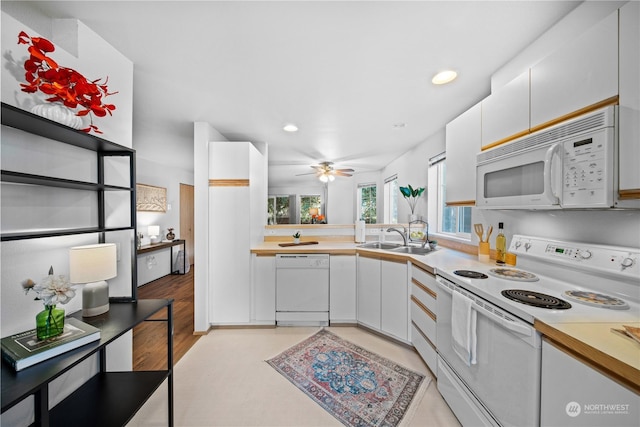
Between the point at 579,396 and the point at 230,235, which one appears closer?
the point at 579,396

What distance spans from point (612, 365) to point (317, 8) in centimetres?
181

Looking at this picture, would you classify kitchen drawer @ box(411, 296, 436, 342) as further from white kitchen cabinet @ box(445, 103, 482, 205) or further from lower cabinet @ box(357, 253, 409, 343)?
white kitchen cabinet @ box(445, 103, 482, 205)

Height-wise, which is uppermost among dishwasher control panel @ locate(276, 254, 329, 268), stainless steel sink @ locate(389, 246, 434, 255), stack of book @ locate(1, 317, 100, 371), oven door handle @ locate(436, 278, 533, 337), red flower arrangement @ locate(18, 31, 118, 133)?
red flower arrangement @ locate(18, 31, 118, 133)

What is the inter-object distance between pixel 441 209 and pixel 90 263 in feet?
11.1

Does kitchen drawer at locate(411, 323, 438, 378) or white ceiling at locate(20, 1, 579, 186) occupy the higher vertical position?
white ceiling at locate(20, 1, 579, 186)

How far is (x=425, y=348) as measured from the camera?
194cm

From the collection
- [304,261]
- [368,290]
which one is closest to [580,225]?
[368,290]

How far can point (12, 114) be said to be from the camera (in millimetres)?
869

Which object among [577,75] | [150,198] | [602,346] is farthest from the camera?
[150,198]

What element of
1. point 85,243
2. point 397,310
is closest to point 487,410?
point 397,310

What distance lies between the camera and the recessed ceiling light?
1768 millimetres

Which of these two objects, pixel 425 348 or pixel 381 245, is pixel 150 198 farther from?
pixel 425 348

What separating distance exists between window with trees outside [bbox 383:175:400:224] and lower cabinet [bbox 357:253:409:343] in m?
2.91

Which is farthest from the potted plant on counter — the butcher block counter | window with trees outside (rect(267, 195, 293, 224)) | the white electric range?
window with trees outside (rect(267, 195, 293, 224))
